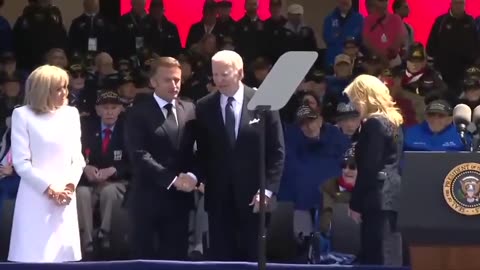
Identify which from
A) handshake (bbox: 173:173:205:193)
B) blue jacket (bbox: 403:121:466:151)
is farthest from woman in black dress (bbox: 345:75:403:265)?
blue jacket (bbox: 403:121:466:151)

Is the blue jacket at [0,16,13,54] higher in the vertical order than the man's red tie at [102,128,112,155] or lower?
higher

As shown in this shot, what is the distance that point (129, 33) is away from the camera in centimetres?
1510

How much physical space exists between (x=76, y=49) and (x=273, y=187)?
21.3 ft

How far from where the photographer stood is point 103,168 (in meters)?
11.4

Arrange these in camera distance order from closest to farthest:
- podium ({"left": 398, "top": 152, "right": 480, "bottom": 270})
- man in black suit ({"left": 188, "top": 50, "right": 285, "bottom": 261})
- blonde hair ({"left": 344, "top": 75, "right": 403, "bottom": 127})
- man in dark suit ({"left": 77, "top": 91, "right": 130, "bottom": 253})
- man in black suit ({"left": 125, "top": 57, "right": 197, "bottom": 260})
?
podium ({"left": 398, "top": 152, "right": 480, "bottom": 270}) < blonde hair ({"left": 344, "top": 75, "right": 403, "bottom": 127}) < man in black suit ({"left": 188, "top": 50, "right": 285, "bottom": 261}) < man in black suit ({"left": 125, "top": 57, "right": 197, "bottom": 260}) < man in dark suit ({"left": 77, "top": 91, "right": 130, "bottom": 253})

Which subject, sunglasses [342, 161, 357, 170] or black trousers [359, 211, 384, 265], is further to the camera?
sunglasses [342, 161, 357, 170]

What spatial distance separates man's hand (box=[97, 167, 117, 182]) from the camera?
11.3m

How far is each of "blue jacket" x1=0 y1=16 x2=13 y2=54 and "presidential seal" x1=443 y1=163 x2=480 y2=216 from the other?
29.1 feet

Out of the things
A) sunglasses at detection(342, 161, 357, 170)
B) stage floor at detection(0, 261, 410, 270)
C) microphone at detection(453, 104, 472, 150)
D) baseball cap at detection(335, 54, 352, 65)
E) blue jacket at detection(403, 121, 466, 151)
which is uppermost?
baseball cap at detection(335, 54, 352, 65)

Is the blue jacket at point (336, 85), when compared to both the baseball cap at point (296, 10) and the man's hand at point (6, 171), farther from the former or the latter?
the man's hand at point (6, 171)

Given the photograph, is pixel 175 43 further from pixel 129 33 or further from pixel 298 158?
pixel 298 158

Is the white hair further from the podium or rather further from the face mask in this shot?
the face mask

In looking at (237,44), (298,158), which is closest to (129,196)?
(298,158)

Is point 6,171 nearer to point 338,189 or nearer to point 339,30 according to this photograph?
point 338,189
